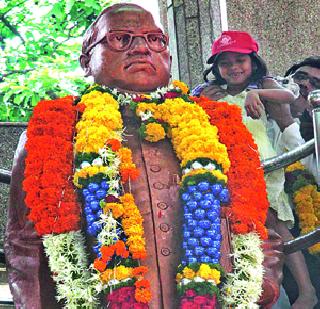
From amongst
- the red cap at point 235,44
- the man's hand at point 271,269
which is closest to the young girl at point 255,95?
the red cap at point 235,44

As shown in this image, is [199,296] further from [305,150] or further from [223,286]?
[305,150]

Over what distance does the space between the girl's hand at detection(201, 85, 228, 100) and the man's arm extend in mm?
1500

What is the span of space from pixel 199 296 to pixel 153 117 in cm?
92

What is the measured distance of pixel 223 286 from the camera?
4699 mm

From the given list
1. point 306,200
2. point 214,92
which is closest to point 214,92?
point 214,92

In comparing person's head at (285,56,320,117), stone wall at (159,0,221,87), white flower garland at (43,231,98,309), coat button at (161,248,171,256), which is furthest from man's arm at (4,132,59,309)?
stone wall at (159,0,221,87)

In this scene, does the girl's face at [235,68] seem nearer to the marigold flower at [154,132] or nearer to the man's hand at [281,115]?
the man's hand at [281,115]

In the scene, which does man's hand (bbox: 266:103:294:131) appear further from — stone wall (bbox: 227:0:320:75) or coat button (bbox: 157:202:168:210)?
coat button (bbox: 157:202:168:210)

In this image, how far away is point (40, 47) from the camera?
1281 centimetres

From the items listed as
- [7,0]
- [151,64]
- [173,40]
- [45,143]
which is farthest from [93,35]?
[7,0]

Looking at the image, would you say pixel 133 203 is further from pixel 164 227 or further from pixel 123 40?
pixel 123 40

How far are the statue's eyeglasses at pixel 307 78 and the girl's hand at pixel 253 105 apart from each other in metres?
0.63

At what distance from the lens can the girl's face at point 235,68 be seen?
6.15m

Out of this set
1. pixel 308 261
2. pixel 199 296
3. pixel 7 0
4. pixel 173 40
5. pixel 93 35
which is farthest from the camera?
pixel 7 0
